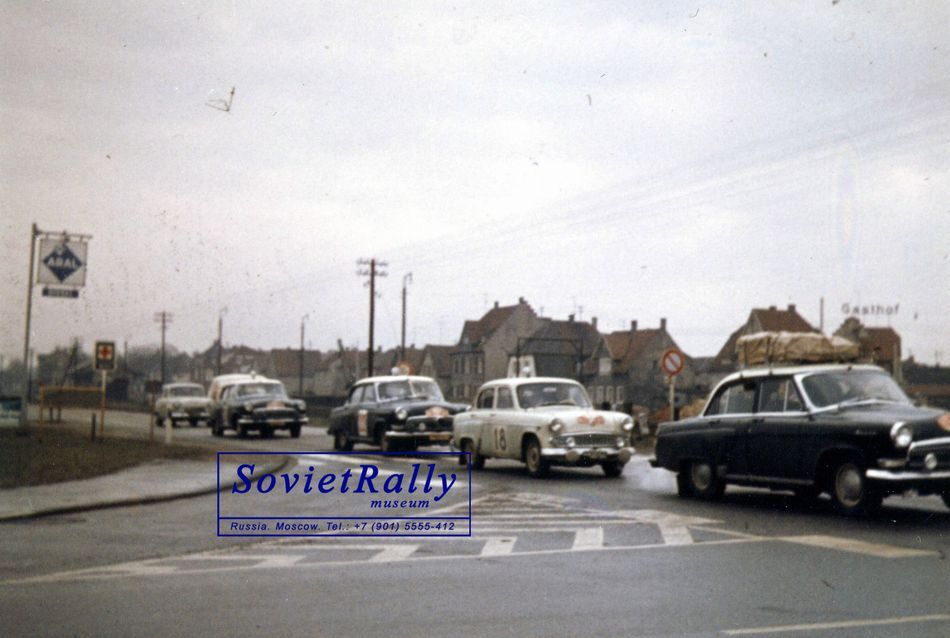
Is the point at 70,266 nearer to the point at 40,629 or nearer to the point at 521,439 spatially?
the point at 521,439

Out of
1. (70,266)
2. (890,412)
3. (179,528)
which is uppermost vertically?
(70,266)

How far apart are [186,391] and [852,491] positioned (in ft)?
127

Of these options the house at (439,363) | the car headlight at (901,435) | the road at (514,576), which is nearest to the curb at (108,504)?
the road at (514,576)

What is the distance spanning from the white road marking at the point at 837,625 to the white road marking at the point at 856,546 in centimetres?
278

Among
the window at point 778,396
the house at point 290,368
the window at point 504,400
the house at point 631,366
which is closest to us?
the window at point 778,396

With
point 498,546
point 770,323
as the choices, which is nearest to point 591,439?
point 498,546

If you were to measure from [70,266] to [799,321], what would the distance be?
74.4 m

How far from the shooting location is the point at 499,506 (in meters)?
14.9

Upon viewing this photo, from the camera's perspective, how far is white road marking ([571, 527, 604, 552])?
10773mm

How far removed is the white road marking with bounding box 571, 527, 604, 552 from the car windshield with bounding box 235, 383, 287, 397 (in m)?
25.7

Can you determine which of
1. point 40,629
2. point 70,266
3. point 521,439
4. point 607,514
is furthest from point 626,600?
point 70,266

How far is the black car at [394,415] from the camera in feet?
82.6

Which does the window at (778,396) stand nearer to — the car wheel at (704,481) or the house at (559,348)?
the car wheel at (704,481)

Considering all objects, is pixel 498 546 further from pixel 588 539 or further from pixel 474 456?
pixel 474 456
